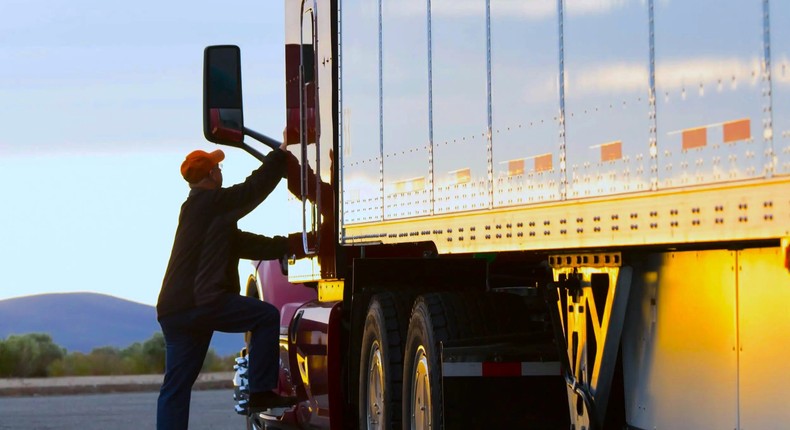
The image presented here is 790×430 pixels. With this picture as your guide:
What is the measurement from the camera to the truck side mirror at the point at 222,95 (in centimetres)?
1162

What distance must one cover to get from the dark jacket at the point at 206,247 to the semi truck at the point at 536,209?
0.59 meters

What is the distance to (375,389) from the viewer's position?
10820 millimetres

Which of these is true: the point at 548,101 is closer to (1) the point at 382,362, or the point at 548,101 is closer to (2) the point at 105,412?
(1) the point at 382,362

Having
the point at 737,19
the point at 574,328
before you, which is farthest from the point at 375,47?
the point at 737,19

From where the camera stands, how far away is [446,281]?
1070cm

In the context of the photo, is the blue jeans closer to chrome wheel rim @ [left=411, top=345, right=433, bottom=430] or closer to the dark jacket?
the dark jacket

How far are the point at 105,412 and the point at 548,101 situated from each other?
47.7ft

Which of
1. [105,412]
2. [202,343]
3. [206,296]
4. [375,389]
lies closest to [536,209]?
[375,389]

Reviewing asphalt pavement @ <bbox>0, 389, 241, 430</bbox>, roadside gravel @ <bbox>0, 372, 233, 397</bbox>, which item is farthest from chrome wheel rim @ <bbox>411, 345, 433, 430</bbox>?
roadside gravel @ <bbox>0, 372, 233, 397</bbox>

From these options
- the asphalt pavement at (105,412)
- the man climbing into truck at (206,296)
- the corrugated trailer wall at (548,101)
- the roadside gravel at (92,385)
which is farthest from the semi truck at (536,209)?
the roadside gravel at (92,385)

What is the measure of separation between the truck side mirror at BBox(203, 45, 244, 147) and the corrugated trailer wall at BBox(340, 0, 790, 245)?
2.50 ft

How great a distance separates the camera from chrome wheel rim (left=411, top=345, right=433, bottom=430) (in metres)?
9.49

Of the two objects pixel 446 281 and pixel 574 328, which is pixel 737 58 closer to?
pixel 574 328

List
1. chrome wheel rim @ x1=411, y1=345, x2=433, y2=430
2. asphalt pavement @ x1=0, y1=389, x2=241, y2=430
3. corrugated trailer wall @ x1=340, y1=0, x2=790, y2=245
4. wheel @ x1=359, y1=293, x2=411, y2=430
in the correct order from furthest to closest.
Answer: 1. asphalt pavement @ x1=0, y1=389, x2=241, y2=430
2. wheel @ x1=359, y1=293, x2=411, y2=430
3. chrome wheel rim @ x1=411, y1=345, x2=433, y2=430
4. corrugated trailer wall @ x1=340, y1=0, x2=790, y2=245
